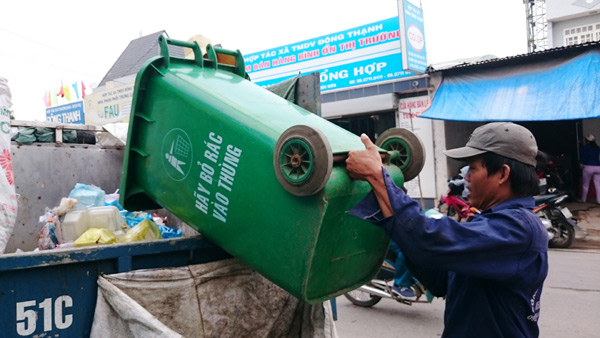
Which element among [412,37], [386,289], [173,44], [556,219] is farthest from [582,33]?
[173,44]

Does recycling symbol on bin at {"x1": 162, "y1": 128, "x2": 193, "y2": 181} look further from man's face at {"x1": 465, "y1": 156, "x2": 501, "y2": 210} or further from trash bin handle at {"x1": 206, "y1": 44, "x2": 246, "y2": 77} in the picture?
man's face at {"x1": 465, "y1": 156, "x2": 501, "y2": 210}

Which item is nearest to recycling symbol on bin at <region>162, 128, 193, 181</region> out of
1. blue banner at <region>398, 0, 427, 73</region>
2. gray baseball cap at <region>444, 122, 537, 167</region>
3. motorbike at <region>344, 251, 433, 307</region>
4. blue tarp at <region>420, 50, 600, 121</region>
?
gray baseball cap at <region>444, 122, 537, 167</region>

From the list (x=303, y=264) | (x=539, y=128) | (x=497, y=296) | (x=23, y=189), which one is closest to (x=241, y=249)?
(x=303, y=264)

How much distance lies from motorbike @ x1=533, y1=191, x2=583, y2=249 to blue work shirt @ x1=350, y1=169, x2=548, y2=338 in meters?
6.65

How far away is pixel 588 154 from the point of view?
1039 centimetres

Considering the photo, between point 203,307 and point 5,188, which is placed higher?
point 5,188

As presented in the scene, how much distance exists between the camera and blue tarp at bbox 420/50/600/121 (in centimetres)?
852

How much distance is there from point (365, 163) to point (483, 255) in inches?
18.4

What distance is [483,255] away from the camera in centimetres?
149

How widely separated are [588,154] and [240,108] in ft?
34.6

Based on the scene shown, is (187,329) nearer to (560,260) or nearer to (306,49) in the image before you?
(560,260)

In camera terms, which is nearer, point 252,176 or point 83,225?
point 252,176

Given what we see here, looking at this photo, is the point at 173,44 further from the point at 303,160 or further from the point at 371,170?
the point at 371,170

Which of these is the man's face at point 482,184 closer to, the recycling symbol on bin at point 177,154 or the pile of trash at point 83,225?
the recycling symbol on bin at point 177,154
